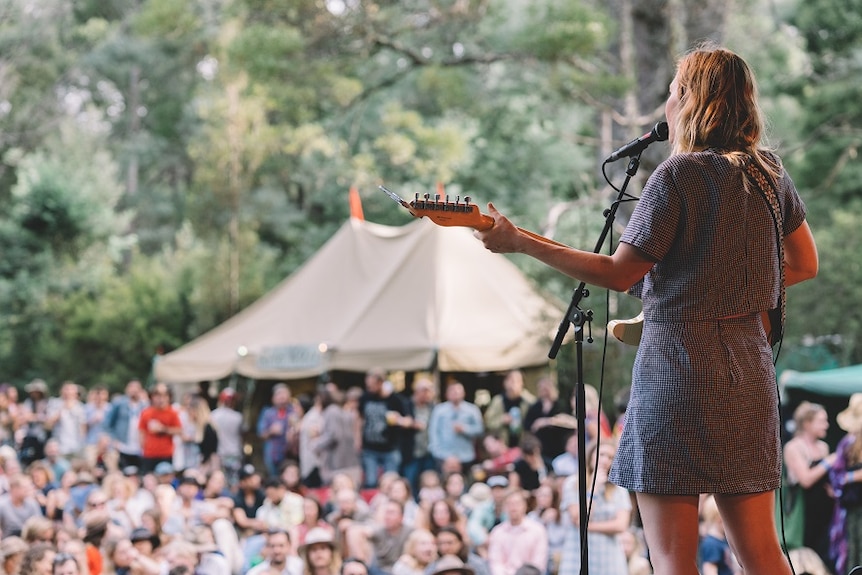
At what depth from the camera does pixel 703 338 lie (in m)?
2.59

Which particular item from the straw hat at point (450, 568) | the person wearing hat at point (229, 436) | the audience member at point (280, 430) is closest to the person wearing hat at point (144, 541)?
the straw hat at point (450, 568)

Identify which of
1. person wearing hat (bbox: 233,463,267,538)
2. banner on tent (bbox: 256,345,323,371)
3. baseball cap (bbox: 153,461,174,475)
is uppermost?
banner on tent (bbox: 256,345,323,371)

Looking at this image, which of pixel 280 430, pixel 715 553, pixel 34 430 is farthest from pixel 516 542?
pixel 34 430

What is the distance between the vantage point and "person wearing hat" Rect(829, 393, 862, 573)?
688 centimetres

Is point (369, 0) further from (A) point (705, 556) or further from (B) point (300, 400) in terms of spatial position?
(A) point (705, 556)

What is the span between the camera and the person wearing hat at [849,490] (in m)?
6.88

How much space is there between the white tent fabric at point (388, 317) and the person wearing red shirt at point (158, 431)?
2334 mm

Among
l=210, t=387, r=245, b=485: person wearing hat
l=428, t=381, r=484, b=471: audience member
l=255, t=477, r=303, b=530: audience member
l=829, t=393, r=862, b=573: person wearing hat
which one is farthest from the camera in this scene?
l=210, t=387, r=245, b=485: person wearing hat

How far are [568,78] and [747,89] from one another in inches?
430

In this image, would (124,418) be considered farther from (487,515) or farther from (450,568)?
(450,568)

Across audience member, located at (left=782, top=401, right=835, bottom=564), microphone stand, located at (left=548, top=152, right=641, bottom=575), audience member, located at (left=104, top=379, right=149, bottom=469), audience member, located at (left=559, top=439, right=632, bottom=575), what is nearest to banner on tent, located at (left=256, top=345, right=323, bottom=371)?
audience member, located at (left=104, top=379, right=149, bottom=469)

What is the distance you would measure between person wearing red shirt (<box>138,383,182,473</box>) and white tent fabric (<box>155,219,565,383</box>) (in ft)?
7.66

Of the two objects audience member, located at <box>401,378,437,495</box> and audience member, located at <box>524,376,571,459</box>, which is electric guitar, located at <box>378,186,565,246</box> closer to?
audience member, located at <box>524,376,571,459</box>

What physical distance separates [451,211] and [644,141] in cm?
58
